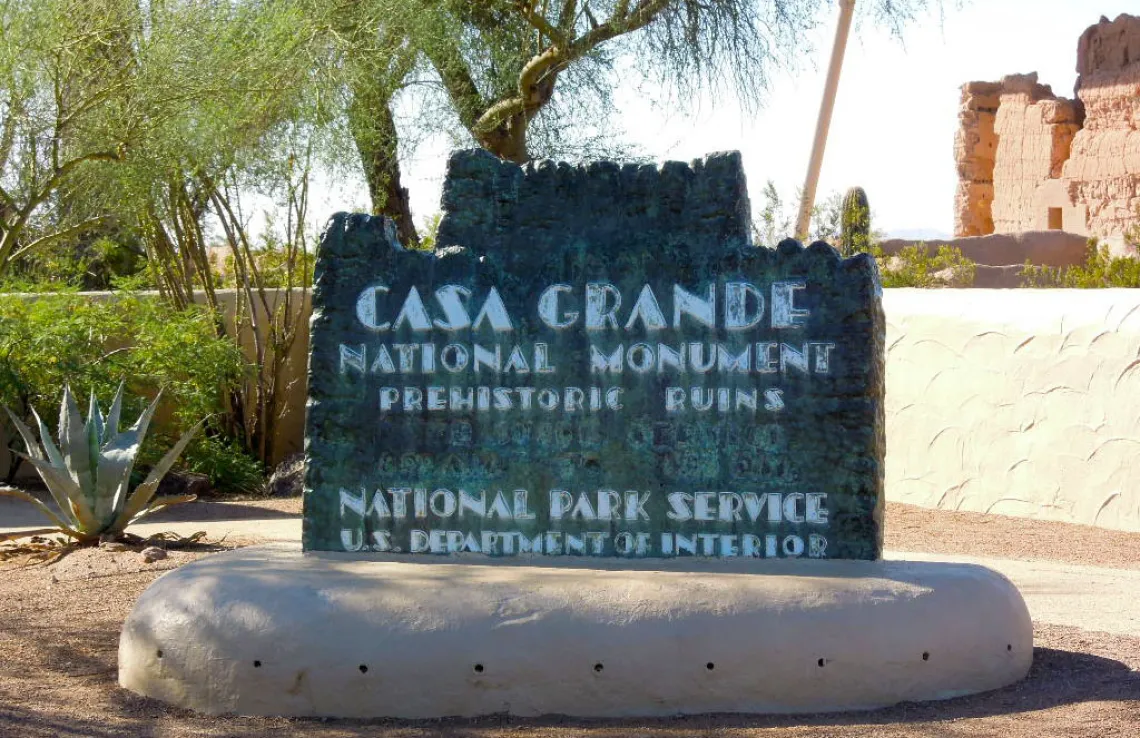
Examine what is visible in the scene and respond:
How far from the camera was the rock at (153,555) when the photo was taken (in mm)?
8328

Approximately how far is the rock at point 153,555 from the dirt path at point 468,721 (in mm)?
624

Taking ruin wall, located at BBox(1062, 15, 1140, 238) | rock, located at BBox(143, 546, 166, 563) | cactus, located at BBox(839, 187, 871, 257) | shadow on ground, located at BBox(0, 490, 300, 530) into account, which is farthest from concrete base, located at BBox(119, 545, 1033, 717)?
ruin wall, located at BBox(1062, 15, 1140, 238)

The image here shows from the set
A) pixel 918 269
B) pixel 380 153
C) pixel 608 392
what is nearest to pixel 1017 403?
pixel 380 153

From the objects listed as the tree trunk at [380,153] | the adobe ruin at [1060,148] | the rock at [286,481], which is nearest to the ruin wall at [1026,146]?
the adobe ruin at [1060,148]

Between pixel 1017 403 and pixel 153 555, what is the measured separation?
7.64 metres

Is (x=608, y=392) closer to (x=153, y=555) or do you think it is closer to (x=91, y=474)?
(x=153, y=555)

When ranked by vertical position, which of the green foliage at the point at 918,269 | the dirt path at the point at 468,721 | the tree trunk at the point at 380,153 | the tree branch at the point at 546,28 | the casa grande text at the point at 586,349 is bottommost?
the dirt path at the point at 468,721

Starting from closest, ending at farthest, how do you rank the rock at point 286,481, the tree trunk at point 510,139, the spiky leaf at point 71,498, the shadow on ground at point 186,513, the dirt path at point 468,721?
the dirt path at point 468,721
the spiky leaf at point 71,498
the shadow on ground at point 186,513
the rock at point 286,481
the tree trunk at point 510,139

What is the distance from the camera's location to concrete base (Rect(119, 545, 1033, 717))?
17.0ft

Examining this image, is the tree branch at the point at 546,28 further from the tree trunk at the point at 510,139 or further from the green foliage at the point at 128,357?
the green foliage at the point at 128,357

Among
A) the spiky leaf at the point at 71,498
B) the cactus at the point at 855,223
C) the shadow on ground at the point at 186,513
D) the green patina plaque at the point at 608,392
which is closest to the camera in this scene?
the green patina plaque at the point at 608,392

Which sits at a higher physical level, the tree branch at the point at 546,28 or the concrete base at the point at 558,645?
the tree branch at the point at 546,28

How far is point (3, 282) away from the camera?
13.9 meters

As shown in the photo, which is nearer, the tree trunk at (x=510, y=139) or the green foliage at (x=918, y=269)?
the tree trunk at (x=510, y=139)
